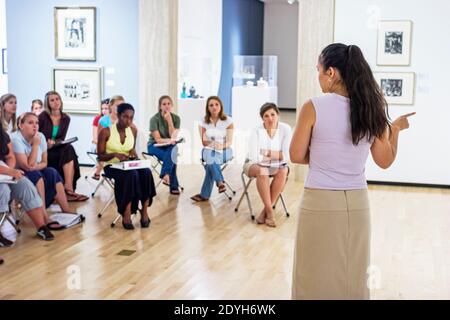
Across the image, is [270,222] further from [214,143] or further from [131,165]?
[214,143]

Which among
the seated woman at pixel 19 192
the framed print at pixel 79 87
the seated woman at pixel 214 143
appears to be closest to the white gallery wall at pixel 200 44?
the framed print at pixel 79 87

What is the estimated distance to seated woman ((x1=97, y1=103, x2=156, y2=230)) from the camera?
20.8 ft

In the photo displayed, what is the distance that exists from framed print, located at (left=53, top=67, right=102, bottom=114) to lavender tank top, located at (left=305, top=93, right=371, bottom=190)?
778 centimetres

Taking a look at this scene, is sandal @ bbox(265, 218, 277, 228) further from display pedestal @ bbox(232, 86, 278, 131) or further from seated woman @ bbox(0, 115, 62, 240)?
display pedestal @ bbox(232, 86, 278, 131)

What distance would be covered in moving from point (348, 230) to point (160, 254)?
2.81 m

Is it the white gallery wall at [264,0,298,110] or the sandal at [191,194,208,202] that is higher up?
the white gallery wall at [264,0,298,110]

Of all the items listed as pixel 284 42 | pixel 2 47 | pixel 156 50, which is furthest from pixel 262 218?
pixel 284 42

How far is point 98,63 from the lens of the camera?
10.2m

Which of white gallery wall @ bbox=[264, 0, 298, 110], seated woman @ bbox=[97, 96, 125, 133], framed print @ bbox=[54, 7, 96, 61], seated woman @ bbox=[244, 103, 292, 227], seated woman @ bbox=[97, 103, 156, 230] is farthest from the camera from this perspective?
white gallery wall @ bbox=[264, 0, 298, 110]

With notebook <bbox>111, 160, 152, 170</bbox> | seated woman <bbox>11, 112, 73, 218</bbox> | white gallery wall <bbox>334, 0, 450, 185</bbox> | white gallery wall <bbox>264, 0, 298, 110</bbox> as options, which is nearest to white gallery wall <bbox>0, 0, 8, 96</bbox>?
seated woman <bbox>11, 112, 73, 218</bbox>

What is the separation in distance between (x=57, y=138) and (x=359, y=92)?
18.0 ft

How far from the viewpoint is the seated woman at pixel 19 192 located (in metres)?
5.61
